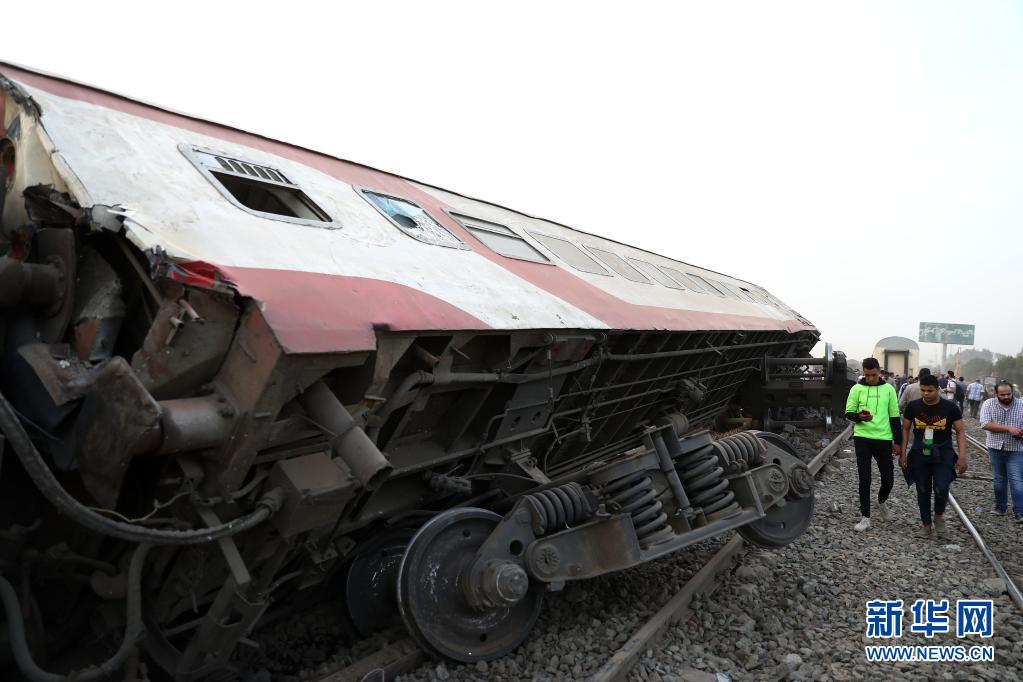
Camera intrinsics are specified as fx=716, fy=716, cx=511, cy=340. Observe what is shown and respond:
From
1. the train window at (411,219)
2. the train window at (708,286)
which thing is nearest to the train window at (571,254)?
the train window at (411,219)

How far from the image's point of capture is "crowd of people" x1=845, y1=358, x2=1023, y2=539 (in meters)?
7.31

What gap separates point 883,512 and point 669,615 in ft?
15.5

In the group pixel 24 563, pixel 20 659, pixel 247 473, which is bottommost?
pixel 20 659

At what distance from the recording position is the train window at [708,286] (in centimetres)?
1217

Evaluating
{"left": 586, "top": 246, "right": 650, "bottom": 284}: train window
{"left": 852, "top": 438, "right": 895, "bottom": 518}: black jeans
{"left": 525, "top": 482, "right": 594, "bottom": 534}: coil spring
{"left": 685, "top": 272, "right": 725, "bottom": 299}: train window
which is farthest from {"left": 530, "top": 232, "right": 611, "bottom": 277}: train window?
{"left": 685, "top": 272, "right": 725, "bottom": 299}: train window

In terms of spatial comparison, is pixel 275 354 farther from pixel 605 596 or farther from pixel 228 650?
pixel 605 596

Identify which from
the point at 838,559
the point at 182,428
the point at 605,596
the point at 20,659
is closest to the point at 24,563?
the point at 20,659

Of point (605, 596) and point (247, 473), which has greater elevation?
point (247, 473)

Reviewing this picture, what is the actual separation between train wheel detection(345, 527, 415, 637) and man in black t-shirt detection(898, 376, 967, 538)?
5624 millimetres

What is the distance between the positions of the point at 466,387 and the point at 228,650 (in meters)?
1.87

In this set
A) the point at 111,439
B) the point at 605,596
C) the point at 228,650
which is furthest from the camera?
the point at 605,596

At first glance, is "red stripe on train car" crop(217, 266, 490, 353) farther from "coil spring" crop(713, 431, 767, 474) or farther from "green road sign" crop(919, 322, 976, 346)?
"green road sign" crop(919, 322, 976, 346)

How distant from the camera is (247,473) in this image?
3.21m

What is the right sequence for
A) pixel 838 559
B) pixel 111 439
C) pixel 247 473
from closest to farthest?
pixel 111 439, pixel 247 473, pixel 838 559
